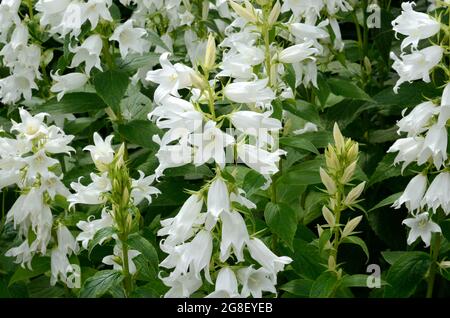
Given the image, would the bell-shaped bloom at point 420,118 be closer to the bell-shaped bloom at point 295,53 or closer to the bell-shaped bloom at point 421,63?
the bell-shaped bloom at point 421,63

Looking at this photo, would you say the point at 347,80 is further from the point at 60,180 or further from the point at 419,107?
the point at 60,180

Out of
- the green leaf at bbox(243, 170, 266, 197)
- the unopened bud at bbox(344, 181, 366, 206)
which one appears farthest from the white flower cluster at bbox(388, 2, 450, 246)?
the green leaf at bbox(243, 170, 266, 197)

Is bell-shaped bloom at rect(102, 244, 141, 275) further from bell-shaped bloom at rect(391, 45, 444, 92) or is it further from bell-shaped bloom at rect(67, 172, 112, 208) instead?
bell-shaped bloom at rect(391, 45, 444, 92)

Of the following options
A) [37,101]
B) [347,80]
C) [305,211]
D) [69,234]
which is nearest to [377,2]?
[347,80]

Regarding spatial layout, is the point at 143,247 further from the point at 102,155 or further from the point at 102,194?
the point at 102,155

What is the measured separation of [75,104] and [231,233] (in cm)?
136

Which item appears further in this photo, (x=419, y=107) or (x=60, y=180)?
(x=60, y=180)

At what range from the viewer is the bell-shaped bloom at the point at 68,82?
3.94 metres

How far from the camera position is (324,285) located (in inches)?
127

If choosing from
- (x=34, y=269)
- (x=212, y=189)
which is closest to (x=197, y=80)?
(x=212, y=189)

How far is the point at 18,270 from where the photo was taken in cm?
372

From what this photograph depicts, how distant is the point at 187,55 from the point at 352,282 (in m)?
1.61

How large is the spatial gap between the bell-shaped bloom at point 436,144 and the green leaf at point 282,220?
0.52 meters

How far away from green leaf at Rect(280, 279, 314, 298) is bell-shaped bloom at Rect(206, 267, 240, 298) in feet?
1.81
